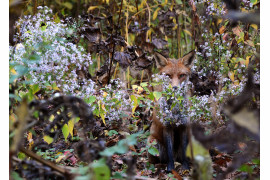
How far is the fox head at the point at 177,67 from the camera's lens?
13.1 feet

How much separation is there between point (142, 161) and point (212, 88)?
131cm

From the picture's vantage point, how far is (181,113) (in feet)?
11.1

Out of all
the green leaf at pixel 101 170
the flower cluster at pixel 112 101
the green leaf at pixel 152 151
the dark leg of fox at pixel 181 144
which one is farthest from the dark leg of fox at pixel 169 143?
the green leaf at pixel 101 170

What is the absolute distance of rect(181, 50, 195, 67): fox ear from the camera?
406 centimetres

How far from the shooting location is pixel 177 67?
13.5 ft

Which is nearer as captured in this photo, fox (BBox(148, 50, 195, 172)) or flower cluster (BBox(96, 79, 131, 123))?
flower cluster (BBox(96, 79, 131, 123))

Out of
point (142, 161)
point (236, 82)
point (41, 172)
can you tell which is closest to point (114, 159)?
point (142, 161)

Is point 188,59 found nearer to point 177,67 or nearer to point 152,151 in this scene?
point 177,67

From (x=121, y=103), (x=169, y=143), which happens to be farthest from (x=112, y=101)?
(x=169, y=143)

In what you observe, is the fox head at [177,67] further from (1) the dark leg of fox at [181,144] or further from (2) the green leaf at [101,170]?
(2) the green leaf at [101,170]

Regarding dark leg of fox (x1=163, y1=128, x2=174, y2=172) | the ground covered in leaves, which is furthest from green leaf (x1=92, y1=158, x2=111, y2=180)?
dark leg of fox (x1=163, y1=128, x2=174, y2=172)

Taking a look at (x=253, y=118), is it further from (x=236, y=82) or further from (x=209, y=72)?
(x=209, y=72)

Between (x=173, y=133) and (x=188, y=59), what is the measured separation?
3.28ft

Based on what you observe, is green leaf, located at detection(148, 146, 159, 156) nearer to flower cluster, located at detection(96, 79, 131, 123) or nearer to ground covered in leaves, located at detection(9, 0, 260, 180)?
ground covered in leaves, located at detection(9, 0, 260, 180)
